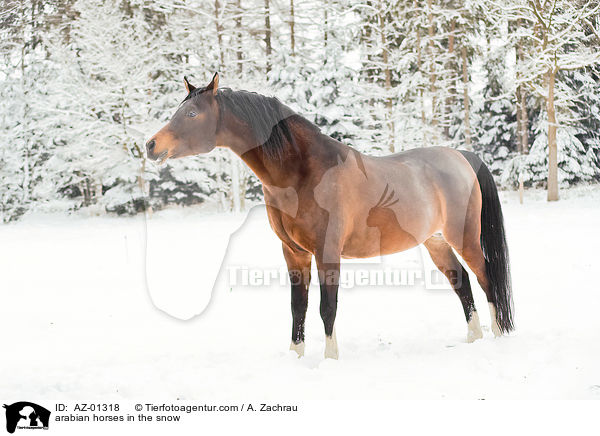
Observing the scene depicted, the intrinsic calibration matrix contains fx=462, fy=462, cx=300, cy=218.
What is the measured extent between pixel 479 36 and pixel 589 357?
17.9 metres

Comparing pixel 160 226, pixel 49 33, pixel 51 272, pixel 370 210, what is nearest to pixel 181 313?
pixel 160 226

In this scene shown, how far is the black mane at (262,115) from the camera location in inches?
127

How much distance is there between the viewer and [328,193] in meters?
3.34

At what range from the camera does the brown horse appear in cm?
323

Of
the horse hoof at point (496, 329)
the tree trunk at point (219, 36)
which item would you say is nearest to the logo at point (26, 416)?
the horse hoof at point (496, 329)

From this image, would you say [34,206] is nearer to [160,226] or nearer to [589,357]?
[160,226]

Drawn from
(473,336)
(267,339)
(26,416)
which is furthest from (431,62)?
(26,416)

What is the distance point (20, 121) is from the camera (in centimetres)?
1916

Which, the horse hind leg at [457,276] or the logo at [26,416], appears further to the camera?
the horse hind leg at [457,276]

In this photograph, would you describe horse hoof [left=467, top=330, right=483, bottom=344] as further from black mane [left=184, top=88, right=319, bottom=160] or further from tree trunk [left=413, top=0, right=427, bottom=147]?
tree trunk [left=413, top=0, right=427, bottom=147]

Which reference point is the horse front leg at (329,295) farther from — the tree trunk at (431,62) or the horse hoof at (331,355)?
the tree trunk at (431,62)

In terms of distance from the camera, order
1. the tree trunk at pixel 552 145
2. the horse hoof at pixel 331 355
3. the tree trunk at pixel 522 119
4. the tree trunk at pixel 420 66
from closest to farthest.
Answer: the horse hoof at pixel 331 355, the tree trunk at pixel 552 145, the tree trunk at pixel 420 66, the tree trunk at pixel 522 119

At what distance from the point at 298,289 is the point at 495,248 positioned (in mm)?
1863

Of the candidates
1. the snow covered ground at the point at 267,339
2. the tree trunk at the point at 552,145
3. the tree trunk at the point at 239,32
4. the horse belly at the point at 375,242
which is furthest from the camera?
the tree trunk at the point at 552,145
